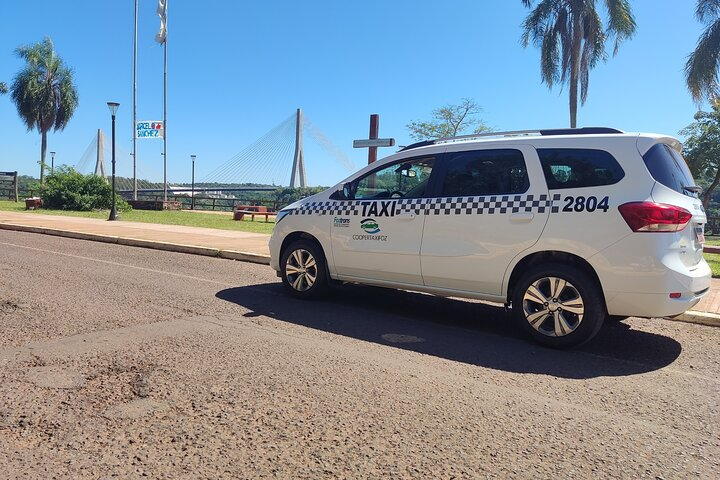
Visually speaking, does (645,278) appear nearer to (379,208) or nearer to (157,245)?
(379,208)

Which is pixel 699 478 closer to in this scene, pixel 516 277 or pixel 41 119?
pixel 516 277

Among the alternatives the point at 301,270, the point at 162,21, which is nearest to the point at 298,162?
the point at 162,21

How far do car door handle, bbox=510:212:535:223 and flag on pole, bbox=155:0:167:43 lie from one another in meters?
37.7

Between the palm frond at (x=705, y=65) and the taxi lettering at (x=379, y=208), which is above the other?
the palm frond at (x=705, y=65)

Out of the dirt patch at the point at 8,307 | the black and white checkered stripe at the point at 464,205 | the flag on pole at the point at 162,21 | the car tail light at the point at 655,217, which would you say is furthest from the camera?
the flag on pole at the point at 162,21

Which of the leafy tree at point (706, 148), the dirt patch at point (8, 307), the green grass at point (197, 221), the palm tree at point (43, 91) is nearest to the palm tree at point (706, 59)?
the leafy tree at point (706, 148)

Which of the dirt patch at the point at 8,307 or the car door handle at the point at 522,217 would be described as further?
the dirt patch at the point at 8,307

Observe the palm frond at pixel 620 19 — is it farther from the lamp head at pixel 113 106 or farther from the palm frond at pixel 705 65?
the lamp head at pixel 113 106

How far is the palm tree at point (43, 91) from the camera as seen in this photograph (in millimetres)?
39906

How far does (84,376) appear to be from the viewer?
3629mm

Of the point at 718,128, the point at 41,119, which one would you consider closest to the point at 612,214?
the point at 718,128

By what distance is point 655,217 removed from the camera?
166 inches

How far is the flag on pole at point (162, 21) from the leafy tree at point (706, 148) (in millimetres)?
34844

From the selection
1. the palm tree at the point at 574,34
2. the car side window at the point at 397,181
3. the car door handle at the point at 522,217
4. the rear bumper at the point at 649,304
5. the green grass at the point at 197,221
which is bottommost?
the rear bumper at the point at 649,304
